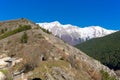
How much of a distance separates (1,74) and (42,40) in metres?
44.6

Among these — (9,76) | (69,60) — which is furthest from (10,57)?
(9,76)

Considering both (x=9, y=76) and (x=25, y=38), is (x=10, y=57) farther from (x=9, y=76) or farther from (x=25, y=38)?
(x=9, y=76)

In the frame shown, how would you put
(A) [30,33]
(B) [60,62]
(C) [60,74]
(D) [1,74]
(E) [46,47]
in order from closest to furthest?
(D) [1,74]
(C) [60,74]
(B) [60,62]
(E) [46,47]
(A) [30,33]

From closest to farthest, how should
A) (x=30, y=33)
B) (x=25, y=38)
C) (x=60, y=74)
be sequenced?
(x=60, y=74)
(x=25, y=38)
(x=30, y=33)

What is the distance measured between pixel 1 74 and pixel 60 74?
Result: 1207 inches

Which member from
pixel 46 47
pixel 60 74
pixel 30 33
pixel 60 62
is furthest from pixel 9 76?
pixel 30 33

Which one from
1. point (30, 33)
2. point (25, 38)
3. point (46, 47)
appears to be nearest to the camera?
point (46, 47)

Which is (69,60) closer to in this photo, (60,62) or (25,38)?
(60,62)

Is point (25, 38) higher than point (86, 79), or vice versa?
point (25, 38)

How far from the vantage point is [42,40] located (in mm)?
59969

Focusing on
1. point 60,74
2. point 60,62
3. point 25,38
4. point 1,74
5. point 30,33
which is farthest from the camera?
point 30,33

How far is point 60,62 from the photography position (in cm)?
5166

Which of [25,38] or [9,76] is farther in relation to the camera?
[25,38]

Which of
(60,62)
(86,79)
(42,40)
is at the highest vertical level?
(42,40)
